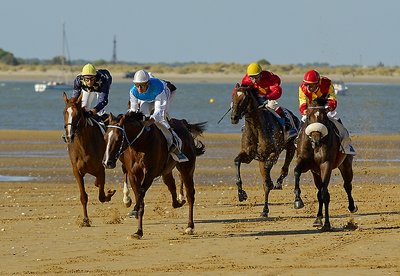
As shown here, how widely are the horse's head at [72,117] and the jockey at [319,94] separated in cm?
348

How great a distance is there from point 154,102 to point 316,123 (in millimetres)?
2410

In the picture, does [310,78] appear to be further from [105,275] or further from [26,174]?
[26,174]

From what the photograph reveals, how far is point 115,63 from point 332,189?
17086cm

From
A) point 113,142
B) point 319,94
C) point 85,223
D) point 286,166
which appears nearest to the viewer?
point 113,142

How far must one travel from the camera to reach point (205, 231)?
17.8 meters

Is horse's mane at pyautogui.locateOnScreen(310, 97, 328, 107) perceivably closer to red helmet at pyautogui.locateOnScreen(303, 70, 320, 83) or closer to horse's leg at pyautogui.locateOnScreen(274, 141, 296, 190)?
red helmet at pyautogui.locateOnScreen(303, 70, 320, 83)

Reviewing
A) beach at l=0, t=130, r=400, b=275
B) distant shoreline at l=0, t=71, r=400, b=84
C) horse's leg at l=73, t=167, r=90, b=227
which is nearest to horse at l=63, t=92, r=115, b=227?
horse's leg at l=73, t=167, r=90, b=227

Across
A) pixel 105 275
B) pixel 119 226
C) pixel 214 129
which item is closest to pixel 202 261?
pixel 105 275

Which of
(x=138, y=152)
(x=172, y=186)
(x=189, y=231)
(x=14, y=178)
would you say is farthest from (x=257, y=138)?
(x=14, y=178)

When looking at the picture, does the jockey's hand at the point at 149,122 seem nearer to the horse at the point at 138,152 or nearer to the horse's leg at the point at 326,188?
the horse at the point at 138,152

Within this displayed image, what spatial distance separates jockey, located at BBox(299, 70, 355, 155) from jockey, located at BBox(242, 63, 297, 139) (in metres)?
1.43

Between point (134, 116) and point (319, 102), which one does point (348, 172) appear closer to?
point (319, 102)

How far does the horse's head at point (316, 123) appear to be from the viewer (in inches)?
688

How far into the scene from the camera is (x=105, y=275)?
45.7 ft
